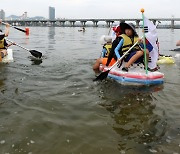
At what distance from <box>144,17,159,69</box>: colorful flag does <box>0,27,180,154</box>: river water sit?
0.82 meters

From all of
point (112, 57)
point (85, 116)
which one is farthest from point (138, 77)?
point (85, 116)

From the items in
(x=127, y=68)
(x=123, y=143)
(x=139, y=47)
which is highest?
(x=139, y=47)

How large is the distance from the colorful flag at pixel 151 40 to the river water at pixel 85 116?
0.82 m

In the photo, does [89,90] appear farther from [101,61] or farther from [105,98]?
[101,61]

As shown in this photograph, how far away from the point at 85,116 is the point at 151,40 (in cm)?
361

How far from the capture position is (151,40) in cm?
775

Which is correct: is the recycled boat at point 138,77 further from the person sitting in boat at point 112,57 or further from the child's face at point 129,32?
the child's face at point 129,32

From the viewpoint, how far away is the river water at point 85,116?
13.5 feet

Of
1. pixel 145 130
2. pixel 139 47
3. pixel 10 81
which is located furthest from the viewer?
pixel 139 47

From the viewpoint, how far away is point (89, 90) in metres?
7.16

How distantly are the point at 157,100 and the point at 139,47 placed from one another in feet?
7.78

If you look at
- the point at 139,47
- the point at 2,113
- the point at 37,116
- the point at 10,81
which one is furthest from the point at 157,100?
the point at 10,81

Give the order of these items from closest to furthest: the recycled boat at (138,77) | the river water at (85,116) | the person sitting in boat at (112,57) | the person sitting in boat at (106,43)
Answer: the river water at (85,116), the recycled boat at (138,77), the person sitting in boat at (112,57), the person sitting in boat at (106,43)

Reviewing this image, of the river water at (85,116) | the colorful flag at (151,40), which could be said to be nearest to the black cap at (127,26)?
the colorful flag at (151,40)
